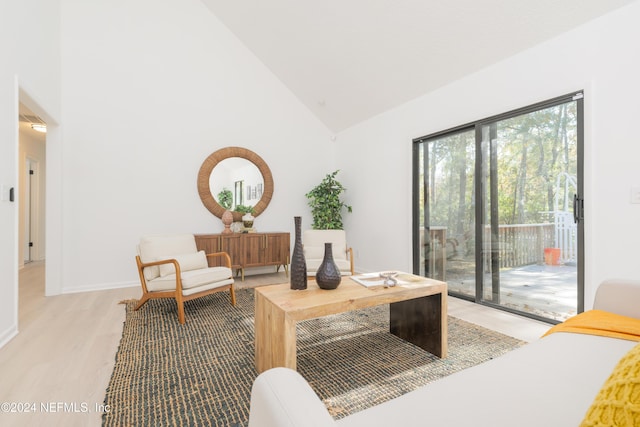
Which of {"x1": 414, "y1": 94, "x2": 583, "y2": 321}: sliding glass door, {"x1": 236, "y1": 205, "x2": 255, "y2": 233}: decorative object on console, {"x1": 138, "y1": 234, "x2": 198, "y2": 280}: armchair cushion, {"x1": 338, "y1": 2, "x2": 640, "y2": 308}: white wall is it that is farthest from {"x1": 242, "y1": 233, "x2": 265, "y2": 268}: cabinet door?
{"x1": 338, "y1": 2, "x2": 640, "y2": 308}: white wall

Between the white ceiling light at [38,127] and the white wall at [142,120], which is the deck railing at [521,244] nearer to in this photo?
the white wall at [142,120]

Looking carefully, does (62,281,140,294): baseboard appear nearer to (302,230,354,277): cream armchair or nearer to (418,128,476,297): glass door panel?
(302,230,354,277): cream armchair

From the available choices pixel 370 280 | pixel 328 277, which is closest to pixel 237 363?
pixel 328 277

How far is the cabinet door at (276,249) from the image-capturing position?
4676mm

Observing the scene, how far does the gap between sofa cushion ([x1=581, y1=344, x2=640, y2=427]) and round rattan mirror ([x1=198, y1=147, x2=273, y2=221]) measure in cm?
471

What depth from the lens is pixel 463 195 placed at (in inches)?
140

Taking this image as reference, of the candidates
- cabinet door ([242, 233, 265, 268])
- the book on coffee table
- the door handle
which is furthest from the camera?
cabinet door ([242, 233, 265, 268])

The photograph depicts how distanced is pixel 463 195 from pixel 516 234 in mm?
726

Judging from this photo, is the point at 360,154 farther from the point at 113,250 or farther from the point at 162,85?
the point at 113,250

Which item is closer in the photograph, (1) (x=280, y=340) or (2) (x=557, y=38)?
(1) (x=280, y=340)

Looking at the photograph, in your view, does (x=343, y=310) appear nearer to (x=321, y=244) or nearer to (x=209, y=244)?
(x=321, y=244)

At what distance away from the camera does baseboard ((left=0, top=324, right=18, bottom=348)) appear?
7.39ft

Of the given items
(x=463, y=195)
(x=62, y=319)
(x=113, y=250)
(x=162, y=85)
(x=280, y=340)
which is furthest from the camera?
(x=162, y=85)

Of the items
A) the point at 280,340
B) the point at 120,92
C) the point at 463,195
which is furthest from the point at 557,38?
the point at 120,92
